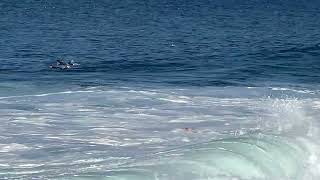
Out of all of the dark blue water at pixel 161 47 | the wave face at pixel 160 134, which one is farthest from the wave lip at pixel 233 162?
the dark blue water at pixel 161 47

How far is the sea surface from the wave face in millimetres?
25

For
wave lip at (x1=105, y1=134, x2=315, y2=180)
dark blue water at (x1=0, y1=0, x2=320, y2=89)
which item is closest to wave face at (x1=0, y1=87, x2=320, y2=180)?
wave lip at (x1=105, y1=134, x2=315, y2=180)

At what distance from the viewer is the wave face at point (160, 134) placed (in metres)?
12.7

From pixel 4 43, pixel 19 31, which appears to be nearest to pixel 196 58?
pixel 4 43

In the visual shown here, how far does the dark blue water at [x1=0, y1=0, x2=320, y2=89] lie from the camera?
84.5ft

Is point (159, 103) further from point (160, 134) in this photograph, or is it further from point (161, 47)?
point (161, 47)

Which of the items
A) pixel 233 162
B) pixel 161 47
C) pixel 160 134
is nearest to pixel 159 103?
pixel 160 134

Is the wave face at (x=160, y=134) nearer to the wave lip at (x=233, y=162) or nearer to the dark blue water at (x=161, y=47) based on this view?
the wave lip at (x=233, y=162)

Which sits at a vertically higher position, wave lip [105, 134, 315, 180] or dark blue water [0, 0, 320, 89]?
dark blue water [0, 0, 320, 89]

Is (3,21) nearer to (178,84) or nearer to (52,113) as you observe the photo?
(178,84)

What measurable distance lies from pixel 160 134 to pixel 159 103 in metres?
3.84

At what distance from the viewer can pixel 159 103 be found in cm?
1983

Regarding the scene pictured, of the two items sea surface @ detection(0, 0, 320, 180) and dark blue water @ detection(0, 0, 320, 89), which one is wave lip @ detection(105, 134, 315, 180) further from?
dark blue water @ detection(0, 0, 320, 89)

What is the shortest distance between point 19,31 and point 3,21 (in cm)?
695
